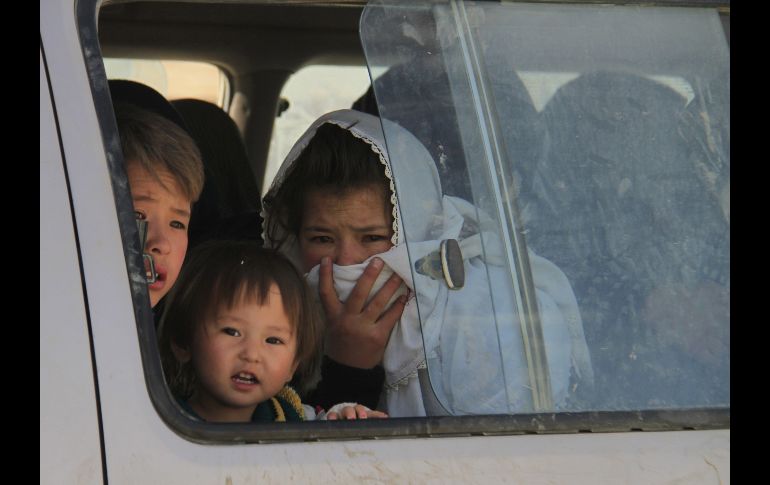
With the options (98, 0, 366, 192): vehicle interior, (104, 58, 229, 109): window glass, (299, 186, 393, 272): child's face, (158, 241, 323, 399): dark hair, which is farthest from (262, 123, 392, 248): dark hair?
(104, 58, 229, 109): window glass

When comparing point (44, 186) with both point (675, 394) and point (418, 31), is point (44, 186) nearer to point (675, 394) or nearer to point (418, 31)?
point (418, 31)

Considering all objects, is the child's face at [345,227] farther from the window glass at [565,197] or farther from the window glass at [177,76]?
the window glass at [177,76]

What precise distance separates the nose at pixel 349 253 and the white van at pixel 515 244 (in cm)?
37

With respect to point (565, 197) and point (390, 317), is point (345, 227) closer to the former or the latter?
point (390, 317)

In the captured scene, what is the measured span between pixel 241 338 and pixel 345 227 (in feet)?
1.38

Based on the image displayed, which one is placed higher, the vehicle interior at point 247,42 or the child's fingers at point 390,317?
the vehicle interior at point 247,42

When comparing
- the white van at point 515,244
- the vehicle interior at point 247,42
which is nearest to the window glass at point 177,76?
the vehicle interior at point 247,42

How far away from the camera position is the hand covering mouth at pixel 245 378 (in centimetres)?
181

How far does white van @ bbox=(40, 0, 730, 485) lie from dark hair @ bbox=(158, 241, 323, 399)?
306 millimetres

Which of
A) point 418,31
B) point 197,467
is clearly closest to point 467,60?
point 418,31

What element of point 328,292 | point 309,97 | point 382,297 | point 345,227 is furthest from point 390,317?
point 309,97

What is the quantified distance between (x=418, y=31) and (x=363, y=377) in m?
0.63

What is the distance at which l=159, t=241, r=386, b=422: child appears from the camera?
179 cm
